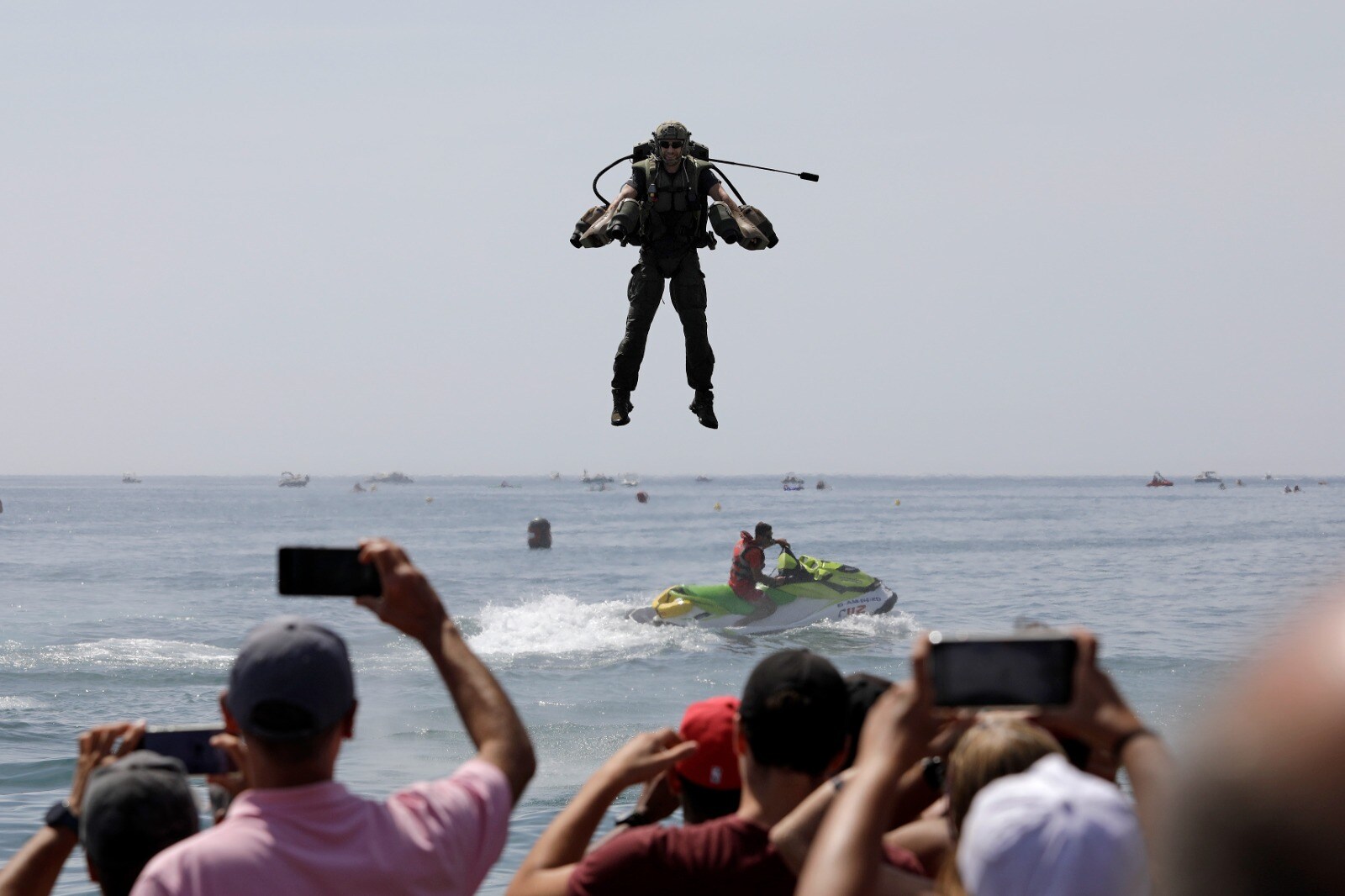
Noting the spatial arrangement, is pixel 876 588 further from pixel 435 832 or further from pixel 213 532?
pixel 213 532

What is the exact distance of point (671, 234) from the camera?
8.79 m

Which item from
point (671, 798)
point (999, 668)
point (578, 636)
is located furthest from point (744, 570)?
point (999, 668)

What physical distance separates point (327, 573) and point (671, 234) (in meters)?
5.92

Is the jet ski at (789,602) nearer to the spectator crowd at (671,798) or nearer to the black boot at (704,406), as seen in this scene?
the black boot at (704,406)

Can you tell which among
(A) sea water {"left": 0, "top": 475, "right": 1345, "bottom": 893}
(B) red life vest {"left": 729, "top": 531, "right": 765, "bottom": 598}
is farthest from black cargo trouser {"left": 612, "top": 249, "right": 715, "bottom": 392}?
(B) red life vest {"left": 729, "top": 531, "right": 765, "bottom": 598}

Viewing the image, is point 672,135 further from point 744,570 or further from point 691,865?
point 744,570

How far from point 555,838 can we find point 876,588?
30.6 meters

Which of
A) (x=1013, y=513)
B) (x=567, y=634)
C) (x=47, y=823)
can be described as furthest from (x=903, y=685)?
(x=1013, y=513)

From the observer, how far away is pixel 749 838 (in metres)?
3.17

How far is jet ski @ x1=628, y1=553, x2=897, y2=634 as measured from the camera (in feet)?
105

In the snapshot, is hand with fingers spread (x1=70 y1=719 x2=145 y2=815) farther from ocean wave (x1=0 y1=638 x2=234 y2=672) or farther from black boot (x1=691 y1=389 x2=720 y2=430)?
ocean wave (x1=0 y1=638 x2=234 y2=672)

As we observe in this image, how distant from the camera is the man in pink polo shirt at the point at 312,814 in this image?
9.02 feet

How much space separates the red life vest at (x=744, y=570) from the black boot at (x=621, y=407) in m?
21.4

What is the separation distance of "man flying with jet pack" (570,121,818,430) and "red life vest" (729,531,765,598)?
2139cm
